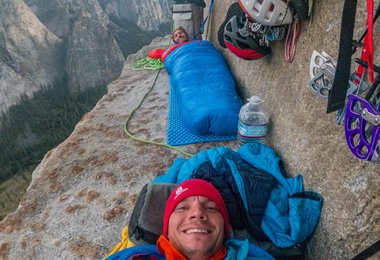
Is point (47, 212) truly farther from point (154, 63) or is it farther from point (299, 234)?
point (154, 63)

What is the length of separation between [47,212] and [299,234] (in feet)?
10.6

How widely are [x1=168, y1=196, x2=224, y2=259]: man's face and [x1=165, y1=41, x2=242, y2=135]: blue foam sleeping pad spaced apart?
2215 mm

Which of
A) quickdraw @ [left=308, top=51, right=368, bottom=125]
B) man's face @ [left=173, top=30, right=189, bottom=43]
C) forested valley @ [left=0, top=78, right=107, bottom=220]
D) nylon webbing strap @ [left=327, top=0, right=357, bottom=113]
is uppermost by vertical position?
nylon webbing strap @ [left=327, top=0, right=357, bottom=113]

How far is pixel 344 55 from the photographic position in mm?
1710

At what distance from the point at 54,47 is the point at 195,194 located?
6196 cm

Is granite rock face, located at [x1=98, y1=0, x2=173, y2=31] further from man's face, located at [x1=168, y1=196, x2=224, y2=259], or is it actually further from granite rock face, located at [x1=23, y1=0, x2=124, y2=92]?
man's face, located at [x1=168, y1=196, x2=224, y2=259]

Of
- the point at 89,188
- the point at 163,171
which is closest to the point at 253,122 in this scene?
the point at 163,171

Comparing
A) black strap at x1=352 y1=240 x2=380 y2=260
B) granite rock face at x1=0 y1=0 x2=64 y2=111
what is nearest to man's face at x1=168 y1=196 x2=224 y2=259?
black strap at x1=352 y1=240 x2=380 y2=260

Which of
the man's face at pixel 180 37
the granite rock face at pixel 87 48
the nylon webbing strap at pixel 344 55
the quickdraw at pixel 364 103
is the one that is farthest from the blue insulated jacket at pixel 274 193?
the granite rock face at pixel 87 48

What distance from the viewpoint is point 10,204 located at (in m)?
21.5

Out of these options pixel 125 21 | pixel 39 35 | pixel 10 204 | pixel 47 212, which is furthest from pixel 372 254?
pixel 125 21

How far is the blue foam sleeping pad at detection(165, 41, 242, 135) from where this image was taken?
471 cm

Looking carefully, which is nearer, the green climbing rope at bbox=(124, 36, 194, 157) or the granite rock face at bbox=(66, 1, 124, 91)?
the green climbing rope at bbox=(124, 36, 194, 157)

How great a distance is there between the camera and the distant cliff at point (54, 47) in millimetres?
44562
